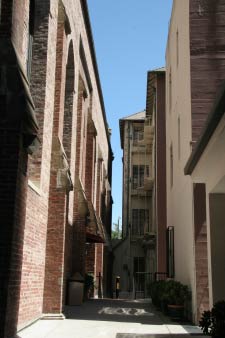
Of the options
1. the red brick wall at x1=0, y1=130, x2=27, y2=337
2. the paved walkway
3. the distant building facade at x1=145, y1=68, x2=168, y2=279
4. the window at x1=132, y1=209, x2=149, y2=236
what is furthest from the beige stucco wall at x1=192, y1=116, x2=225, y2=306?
the window at x1=132, y1=209, x2=149, y2=236

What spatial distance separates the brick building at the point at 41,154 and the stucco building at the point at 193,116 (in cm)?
Result: 335

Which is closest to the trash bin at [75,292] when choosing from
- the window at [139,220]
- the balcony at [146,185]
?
the balcony at [146,185]

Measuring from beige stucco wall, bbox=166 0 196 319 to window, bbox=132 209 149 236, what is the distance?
20.0 m

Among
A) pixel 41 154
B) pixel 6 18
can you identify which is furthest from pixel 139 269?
pixel 6 18

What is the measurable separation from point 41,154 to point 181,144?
5.59m

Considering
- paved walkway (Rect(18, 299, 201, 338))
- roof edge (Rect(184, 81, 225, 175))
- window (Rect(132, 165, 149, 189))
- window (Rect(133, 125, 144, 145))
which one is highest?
window (Rect(133, 125, 144, 145))

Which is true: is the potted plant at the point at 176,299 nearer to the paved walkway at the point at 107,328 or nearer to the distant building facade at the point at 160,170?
the paved walkway at the point at 107,328

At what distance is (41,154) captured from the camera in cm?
1132

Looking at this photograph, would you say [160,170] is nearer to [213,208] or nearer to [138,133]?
[138,133]

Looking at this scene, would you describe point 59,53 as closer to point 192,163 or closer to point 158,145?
point 192,163

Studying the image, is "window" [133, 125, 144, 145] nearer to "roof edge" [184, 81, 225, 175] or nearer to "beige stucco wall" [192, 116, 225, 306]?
"beige stucco wall" [192, 116, 225, 306]

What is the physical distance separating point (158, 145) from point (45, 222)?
16.0 m

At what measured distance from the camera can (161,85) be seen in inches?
1087

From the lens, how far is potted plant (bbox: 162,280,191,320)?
42.4ft
